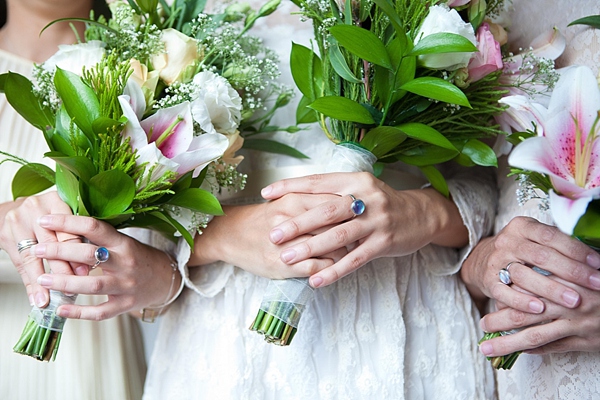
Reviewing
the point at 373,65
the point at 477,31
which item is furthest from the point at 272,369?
the point at 477,31

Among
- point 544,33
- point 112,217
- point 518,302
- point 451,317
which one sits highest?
point 544,33

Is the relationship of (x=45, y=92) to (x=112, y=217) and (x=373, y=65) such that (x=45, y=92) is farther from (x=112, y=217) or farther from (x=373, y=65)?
(x=373, y=65)

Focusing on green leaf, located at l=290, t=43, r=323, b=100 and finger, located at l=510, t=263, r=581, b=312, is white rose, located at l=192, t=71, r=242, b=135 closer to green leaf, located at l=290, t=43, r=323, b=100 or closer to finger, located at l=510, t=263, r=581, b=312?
green leaf, located at l=290, t=43, r=323, b=100

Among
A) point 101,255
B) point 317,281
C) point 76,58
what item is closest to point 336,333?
point 317,281

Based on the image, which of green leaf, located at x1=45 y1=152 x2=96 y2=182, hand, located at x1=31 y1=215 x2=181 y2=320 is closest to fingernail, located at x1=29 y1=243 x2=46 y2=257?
hand, located at x1=31 y1=215 x2=181 y2=320

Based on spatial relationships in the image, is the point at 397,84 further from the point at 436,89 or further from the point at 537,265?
the point at 537,265

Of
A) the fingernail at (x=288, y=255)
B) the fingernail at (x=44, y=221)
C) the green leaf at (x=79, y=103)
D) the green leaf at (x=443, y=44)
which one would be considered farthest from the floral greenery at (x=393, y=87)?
the fingernail at (x=44, y=221)

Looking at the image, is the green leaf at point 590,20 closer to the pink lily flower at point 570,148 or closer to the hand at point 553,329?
the pink lily flower at point 570,148

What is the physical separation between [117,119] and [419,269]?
2.06ft

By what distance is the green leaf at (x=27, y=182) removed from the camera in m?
1.06

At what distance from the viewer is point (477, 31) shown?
3.43 ft

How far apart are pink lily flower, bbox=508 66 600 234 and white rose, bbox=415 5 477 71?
181 millimetres

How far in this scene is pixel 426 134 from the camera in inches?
38.6

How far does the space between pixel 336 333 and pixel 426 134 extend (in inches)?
15.4
